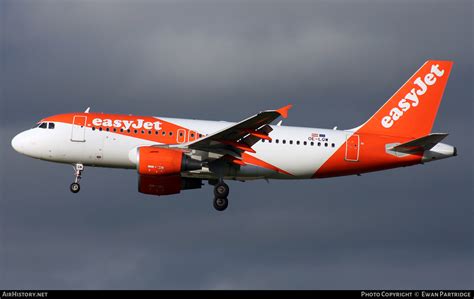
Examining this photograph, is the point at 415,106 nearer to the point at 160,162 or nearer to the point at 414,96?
the point at 414,96

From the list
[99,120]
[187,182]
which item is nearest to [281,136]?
[187,182]

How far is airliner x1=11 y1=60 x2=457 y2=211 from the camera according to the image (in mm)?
59656

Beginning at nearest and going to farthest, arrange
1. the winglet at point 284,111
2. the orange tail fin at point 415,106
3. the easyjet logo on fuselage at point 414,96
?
the winglet at point 284,111, the orange tail fin at point 415,106, the easyjet logo on fuselage at point 414,96

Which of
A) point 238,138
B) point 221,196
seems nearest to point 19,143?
point 221,196

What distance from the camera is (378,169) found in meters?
62.2

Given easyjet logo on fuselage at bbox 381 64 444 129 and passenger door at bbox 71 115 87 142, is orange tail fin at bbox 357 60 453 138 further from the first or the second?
passenger door at bbox 71 115 87 142

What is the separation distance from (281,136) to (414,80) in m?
8.83

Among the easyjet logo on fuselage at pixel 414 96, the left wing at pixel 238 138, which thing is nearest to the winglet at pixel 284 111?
the left wing at pixel 238 138

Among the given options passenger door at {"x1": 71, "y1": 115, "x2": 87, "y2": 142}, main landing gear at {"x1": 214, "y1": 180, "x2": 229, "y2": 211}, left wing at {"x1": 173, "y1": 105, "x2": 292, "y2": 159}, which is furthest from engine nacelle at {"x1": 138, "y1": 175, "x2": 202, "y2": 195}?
passenger door at {"x1": 71, "y1": 115, "x2": 87, "y2": 142}

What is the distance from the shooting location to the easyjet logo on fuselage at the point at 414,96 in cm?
6347

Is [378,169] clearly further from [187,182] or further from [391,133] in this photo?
[187,182]

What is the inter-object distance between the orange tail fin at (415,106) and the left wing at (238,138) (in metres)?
7.21

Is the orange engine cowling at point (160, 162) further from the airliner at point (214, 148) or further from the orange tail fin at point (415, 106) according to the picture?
the orange tail fin at point (415, 106)

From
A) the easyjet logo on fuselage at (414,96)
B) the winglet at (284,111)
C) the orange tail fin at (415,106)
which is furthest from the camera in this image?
the easyjet logo on fuselage at (414,96)
